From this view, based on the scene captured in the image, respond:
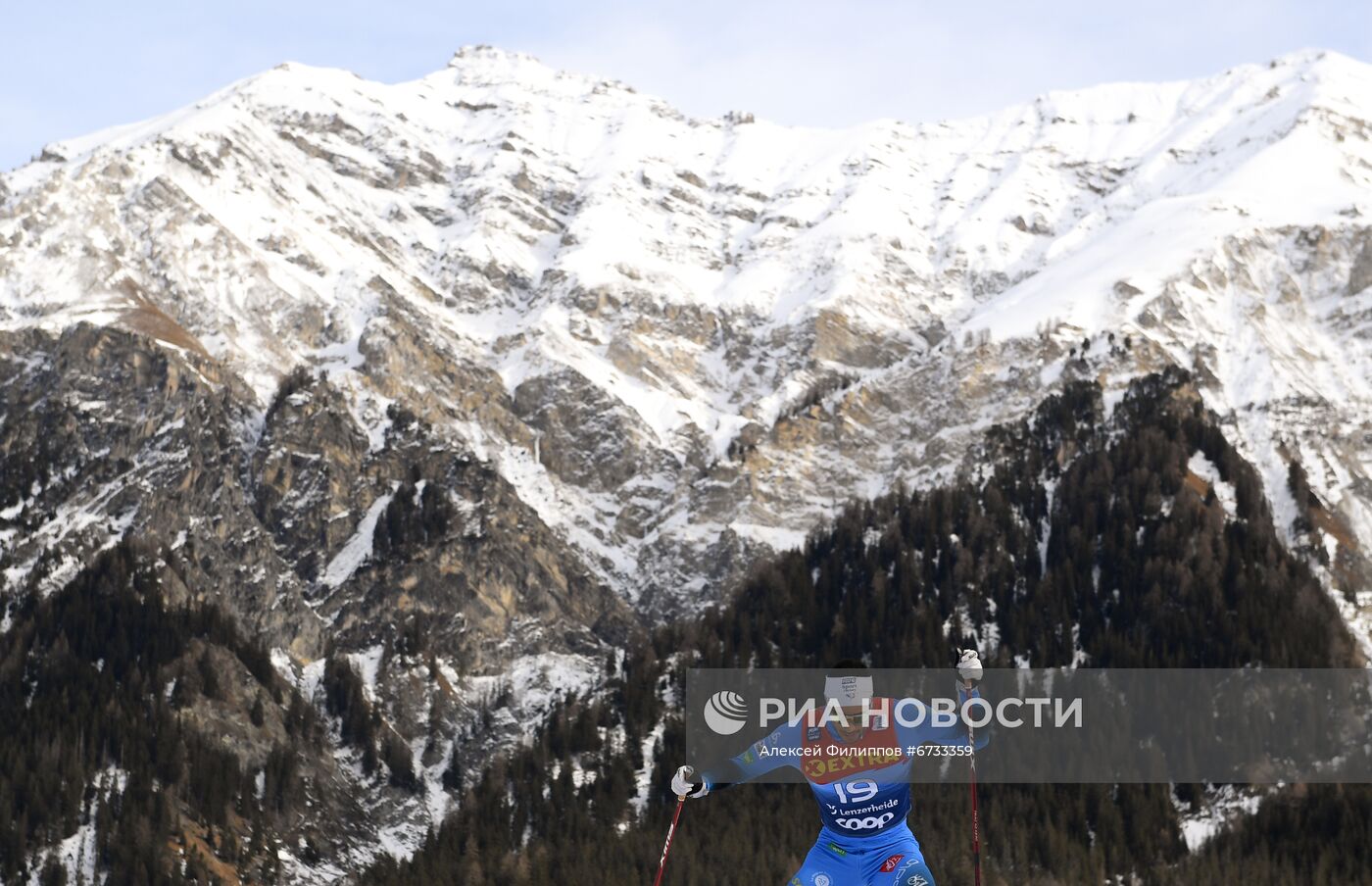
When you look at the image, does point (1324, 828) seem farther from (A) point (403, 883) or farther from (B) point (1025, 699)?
(A) point (403, 883)

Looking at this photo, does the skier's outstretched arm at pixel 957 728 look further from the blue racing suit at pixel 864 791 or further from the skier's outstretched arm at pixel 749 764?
the skier's outstretched arm at pixel 749 764

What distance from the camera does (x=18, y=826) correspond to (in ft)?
608

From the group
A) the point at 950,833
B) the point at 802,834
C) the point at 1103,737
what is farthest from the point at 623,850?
the point at 1103,737

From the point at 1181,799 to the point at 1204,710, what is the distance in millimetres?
15300

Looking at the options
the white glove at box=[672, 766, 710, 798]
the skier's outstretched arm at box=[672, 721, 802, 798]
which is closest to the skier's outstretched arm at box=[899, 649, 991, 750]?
the skier's outstretched arm at box=[672, 721, 802, 798]

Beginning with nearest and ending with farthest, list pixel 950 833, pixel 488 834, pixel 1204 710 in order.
Result: 1. pixel 950 833
2. pixel 488 834
3. pixel 1204 710

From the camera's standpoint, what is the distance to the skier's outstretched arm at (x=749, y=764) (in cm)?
2834

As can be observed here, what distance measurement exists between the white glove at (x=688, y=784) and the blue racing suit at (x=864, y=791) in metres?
0.18

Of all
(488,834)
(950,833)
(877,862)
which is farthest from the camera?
(488,834)

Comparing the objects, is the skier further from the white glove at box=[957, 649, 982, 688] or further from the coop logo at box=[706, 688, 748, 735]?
the coop logo at box=[706, 688, 748, 735]


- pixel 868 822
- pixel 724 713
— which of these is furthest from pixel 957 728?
pixel 724 713

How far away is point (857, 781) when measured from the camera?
2805 centimetres

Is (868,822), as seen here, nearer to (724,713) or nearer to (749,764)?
(749,764)

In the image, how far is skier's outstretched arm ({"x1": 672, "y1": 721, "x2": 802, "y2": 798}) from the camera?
2834 cm
